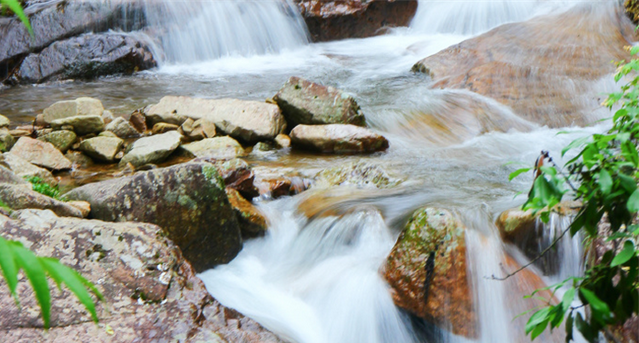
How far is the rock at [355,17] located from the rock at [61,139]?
8163 millimetres

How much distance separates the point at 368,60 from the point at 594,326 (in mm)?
10035

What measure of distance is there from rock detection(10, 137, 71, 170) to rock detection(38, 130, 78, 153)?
28cm

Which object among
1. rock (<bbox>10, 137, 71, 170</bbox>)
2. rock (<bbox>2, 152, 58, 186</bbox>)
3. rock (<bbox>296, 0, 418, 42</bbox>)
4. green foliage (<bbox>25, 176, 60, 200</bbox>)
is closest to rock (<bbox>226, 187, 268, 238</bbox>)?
green foliage (<bbox>25, 176, 60, 200</bbox>)

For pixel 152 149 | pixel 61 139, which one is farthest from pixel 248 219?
pixel 61 139

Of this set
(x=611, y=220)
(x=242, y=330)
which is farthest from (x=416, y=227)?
(x=611, y=220)

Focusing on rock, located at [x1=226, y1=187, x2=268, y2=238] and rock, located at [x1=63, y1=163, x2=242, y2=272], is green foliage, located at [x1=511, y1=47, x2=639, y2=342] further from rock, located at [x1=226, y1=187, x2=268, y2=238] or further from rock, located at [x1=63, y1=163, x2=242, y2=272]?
rock, located at [x1=226, y1=187, x2=268, y2=238]

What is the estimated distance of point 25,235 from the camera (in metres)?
2.71

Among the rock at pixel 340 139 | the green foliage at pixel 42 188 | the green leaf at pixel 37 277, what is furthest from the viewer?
the rock at pixel 340 139

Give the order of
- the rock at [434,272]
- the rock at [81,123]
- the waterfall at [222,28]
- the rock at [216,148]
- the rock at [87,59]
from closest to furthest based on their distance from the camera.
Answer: the rock at [434,272] → the rock at [216,148] → the rock at [81,123] → the rock at [87,59] → the waterfall at [222,28]

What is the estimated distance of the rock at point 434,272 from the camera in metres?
3.40

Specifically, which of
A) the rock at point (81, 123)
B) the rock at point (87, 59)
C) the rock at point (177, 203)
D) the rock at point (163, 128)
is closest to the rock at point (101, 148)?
the rock at point (81, 123)

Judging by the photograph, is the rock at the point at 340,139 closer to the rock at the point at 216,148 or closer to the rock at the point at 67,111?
the rock at the point at 216,148

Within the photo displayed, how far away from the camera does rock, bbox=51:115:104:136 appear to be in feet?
20.7

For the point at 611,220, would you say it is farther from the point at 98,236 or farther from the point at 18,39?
the point at 18,39
